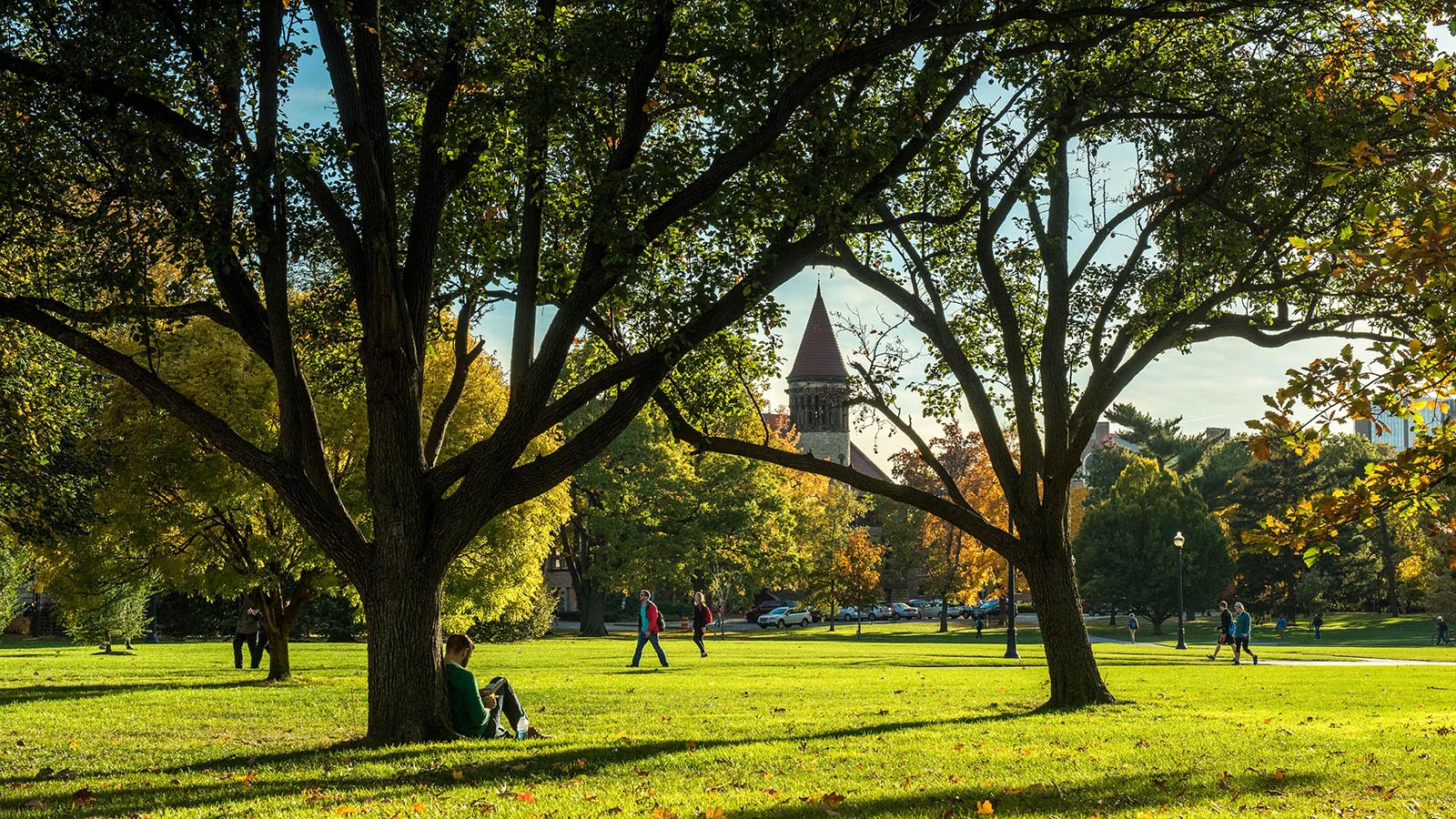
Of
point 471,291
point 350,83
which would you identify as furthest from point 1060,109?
point 350,83

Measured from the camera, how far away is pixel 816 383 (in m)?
98.0

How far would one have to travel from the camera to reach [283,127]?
469 inches

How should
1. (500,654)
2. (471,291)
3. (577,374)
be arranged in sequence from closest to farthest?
(471,291) → (577,374) → (500,654)

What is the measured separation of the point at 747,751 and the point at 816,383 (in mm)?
87979

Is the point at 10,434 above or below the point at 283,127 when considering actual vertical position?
below

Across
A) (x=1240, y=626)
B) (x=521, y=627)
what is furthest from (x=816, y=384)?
(x=1240, y=626)

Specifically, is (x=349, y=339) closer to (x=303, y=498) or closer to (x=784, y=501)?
(x=303, y=498)

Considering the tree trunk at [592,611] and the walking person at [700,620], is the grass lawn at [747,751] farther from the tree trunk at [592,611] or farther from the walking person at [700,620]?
the tree trunk at [592,611]

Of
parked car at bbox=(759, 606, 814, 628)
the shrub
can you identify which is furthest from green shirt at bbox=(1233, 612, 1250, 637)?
parked car at bbox=(759, 606, 814, 628)

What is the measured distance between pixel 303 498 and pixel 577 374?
7147mm

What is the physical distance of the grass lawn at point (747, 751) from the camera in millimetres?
7770

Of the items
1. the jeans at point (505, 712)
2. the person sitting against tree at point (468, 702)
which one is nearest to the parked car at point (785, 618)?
the jeans at point (505, 712)

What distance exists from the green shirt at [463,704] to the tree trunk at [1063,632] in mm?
7634

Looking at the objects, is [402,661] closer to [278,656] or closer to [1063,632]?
[1063,632]
